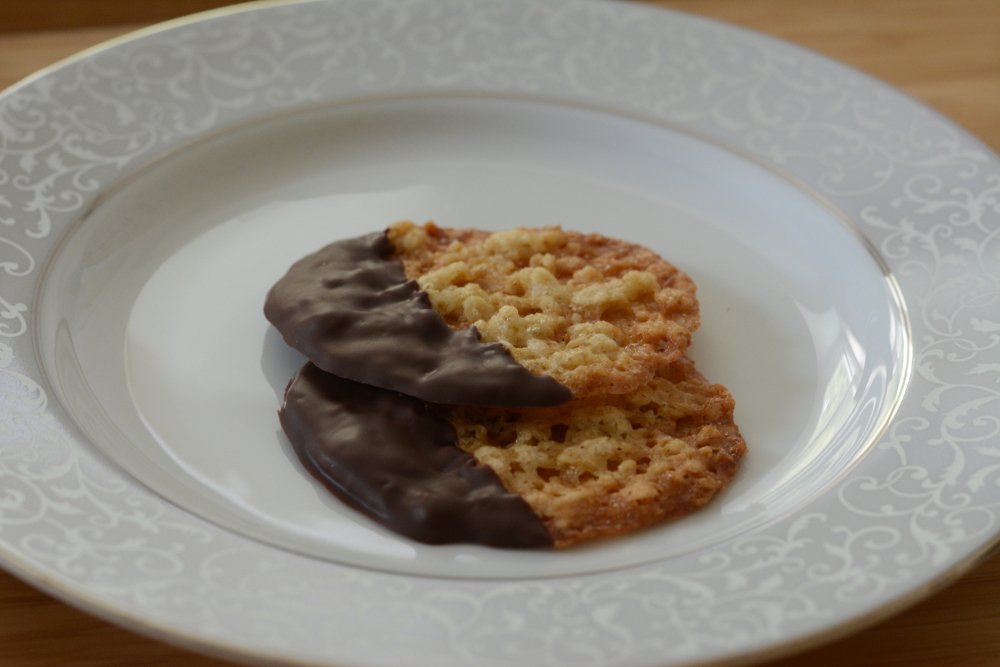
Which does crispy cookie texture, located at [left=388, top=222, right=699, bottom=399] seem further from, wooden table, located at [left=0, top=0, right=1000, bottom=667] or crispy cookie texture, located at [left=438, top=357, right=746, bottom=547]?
wooden table, located at [left=0, top=0, right=1000, bottom=667]

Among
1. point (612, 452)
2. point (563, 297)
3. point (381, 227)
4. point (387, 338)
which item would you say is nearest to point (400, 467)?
point (387, 338)

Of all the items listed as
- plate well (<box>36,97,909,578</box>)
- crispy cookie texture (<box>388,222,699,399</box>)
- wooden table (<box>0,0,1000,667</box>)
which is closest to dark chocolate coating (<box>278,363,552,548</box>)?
plate well (<box>36,97,909,578</box>)

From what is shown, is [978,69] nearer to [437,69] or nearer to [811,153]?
[811,153]

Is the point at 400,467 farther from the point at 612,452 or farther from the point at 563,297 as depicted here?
the point at 563,297

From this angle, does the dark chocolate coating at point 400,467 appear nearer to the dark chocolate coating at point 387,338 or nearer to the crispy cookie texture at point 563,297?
the dark chocolate coating at point 387,338

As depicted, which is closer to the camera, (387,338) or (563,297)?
(387,338)

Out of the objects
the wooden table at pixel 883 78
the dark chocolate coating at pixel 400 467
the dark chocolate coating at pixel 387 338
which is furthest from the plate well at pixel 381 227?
the wooden table at pixel 883 78

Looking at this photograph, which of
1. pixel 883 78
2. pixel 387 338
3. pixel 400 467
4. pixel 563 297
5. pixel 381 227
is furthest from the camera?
pixel 883 78
